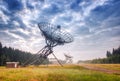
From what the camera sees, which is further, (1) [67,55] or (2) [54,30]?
(1) [67,55]

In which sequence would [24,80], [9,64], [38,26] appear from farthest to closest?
[9,64] < [38,26] < [24,80]

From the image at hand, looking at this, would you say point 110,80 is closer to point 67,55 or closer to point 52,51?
point 52,51

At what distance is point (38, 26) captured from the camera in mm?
56062

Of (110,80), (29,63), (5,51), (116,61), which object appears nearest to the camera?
(110,80)

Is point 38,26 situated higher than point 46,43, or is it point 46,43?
point 38,26

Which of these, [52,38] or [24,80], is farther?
[52,38]

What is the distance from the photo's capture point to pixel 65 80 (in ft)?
72.0

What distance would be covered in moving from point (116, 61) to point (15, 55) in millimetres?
89555

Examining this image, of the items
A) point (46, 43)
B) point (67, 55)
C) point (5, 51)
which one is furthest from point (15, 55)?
point (46, 43)

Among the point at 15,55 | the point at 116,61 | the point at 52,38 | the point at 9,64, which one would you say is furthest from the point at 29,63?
the point at 116,61

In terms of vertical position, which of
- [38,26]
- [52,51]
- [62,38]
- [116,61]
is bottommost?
[116,61]

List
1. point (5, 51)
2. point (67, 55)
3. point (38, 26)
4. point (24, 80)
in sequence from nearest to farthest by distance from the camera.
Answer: point (24, 80)
point (38, 26)
point (5, 51)
point (67, 55)

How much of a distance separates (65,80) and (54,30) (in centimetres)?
3556

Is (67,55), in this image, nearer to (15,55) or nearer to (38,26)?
(15,55)
